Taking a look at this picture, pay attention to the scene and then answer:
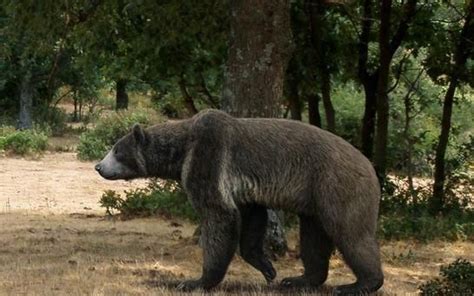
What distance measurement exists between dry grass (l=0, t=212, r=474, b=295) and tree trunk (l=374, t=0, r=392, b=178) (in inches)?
129

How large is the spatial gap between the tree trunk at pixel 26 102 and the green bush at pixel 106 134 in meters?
6.73

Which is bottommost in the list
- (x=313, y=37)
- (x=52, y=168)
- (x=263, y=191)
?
(x=52, y=168)

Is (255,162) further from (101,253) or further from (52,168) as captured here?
(52,168)

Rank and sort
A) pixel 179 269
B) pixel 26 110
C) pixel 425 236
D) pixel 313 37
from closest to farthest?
pixel 179 269, pixel 425 236, pixel 313 37, pixel 26 110

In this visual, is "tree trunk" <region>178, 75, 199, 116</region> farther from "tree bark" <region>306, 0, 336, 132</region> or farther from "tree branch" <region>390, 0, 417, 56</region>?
"tree branch" <region>390, 0, 417, 56</region>

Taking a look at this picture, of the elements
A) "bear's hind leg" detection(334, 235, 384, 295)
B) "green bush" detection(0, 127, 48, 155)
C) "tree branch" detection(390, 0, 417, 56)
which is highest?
"tree branch" detection(390, 0, 417, 56)

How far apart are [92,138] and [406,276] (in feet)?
67.6

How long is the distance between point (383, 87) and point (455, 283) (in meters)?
8.30

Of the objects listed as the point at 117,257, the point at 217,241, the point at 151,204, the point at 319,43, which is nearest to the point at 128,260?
the point at 117,257

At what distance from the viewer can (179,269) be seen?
9992 millimetres

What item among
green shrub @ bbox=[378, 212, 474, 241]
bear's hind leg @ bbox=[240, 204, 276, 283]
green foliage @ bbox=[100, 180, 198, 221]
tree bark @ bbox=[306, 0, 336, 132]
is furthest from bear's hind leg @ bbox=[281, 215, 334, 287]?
tree bark @ bbox=[306, 0, 336, 132]

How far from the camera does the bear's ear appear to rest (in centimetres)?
849

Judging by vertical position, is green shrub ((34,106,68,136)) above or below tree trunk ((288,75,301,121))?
below

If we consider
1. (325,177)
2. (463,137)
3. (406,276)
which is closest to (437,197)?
(406,276)
